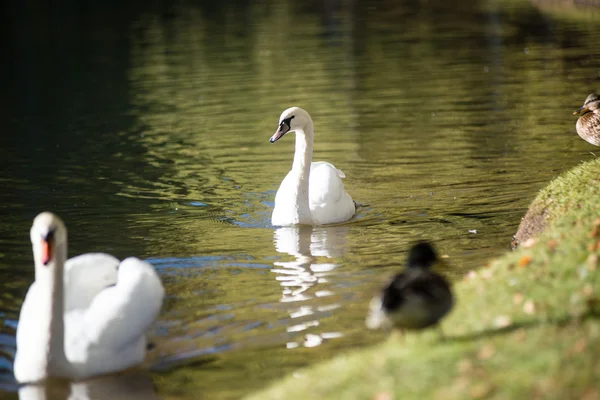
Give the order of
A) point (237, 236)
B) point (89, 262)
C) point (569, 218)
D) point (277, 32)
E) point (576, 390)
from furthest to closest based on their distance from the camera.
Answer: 1. point (277, 32)
2. point (237, 236)
3. point (569, 218)
4. point (89, 262)
5. point (576, 390)

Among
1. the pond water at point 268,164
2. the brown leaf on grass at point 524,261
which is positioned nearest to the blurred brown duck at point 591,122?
the pond water at point 268,164

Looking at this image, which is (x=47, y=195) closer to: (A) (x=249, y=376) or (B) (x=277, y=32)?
(A) (x=249, y=376)

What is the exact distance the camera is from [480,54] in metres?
28.3

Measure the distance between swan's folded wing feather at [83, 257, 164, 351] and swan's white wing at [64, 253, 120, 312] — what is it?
50 centimetres

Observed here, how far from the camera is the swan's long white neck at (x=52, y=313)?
23.4ft

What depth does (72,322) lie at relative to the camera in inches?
296

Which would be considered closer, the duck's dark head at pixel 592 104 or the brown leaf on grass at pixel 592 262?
the brown leaf on grass at pixel 592 262

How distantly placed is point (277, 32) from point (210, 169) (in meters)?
26.0

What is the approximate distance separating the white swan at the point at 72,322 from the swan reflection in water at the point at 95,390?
0.09 m

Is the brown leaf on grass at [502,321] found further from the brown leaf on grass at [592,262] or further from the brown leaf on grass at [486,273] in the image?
the brown leaf on grass at [486,273]

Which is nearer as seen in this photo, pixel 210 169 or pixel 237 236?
pixel 237 236

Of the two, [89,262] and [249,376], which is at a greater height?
[89,262]

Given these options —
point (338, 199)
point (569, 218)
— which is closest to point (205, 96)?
point (338, 199)

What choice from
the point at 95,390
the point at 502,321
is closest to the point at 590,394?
the point at 502,321
